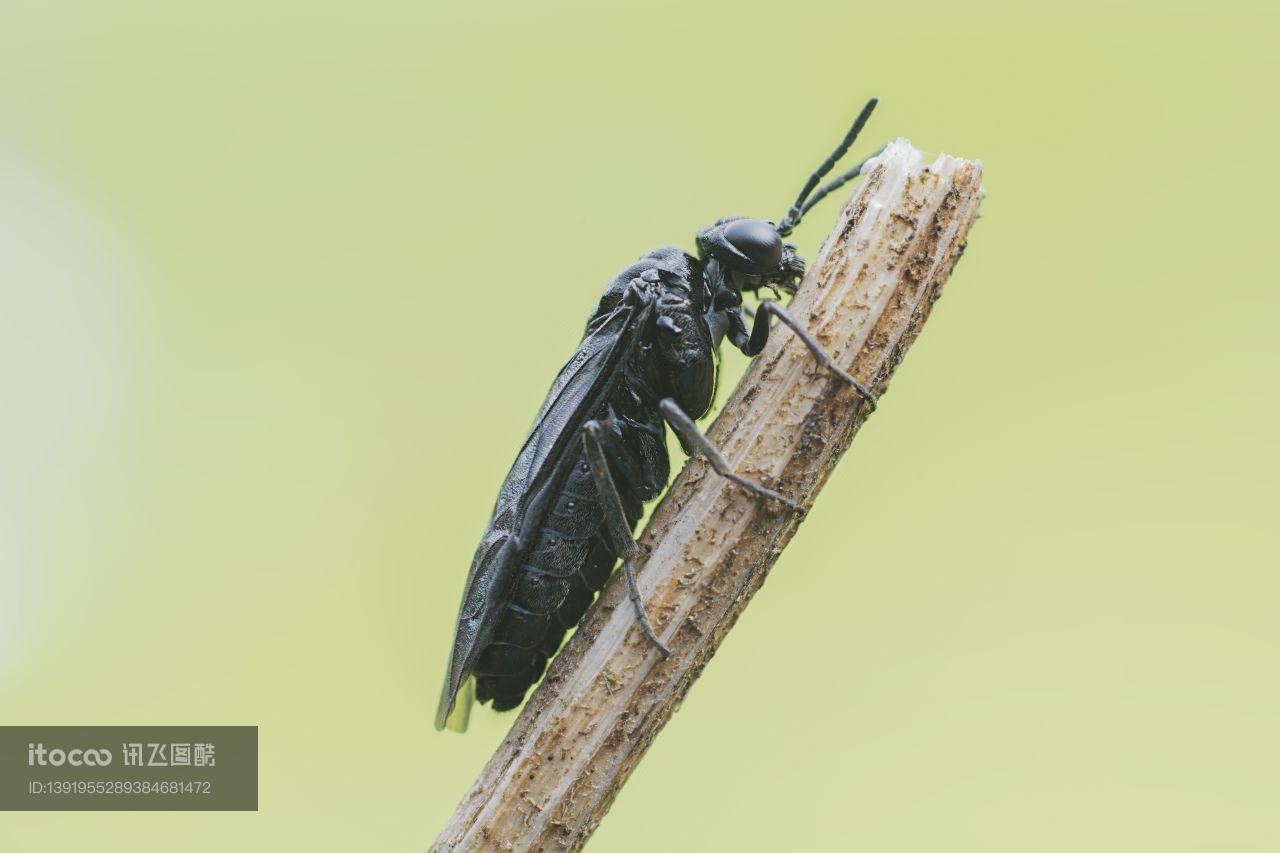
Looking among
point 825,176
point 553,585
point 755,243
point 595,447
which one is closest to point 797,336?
point 755,243

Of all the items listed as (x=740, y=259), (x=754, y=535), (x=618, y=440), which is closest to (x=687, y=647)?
(x=754, y=535)

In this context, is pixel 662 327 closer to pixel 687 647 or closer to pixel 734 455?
pixel 734 455

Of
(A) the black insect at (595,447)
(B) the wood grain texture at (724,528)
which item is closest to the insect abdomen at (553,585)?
(A) the black insect at (595,447)

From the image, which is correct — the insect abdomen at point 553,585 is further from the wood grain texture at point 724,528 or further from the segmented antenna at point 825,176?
the segmented antenna at point 825,176

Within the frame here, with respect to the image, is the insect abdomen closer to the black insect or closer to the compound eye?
the black insect

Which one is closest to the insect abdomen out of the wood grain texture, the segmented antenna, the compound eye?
the wood grain texture

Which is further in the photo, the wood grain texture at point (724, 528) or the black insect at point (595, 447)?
the black insect at point (595, 447)

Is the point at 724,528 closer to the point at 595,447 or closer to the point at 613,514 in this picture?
the point at 613,514
